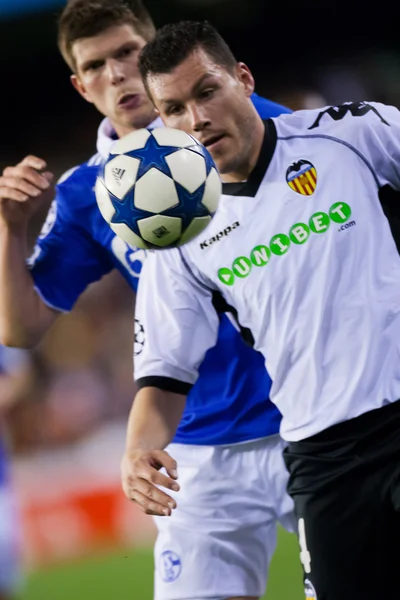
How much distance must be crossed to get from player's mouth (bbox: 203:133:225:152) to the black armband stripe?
67cm

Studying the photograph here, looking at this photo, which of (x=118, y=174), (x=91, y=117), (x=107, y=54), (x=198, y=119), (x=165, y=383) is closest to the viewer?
(x=118, y=174)

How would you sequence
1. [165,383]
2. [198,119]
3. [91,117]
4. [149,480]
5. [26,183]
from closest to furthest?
[149,480]
[198,119]
[165,383]
[26,183]
[91,117]

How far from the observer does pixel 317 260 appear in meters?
2.61

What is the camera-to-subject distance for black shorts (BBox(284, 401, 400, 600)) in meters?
2.54

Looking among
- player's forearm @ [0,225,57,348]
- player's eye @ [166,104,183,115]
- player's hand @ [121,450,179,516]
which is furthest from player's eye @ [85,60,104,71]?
player's hand @ [121,450,179,516]

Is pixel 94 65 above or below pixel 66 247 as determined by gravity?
above

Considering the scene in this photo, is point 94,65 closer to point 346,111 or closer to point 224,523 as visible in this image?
point 346,111

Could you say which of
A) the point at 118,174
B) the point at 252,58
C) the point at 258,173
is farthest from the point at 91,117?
the point at 118,174

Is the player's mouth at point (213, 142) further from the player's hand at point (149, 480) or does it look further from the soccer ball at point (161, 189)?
the player's hand at point (149, 480)

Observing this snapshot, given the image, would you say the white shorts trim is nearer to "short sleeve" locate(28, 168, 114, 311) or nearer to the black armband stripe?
the black armband stripe

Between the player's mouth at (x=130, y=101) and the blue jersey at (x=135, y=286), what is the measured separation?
265 mm

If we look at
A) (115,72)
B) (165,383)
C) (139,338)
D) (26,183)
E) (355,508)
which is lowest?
(355,508)

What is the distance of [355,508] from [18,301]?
160 cm

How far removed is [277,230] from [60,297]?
53.3 inches
